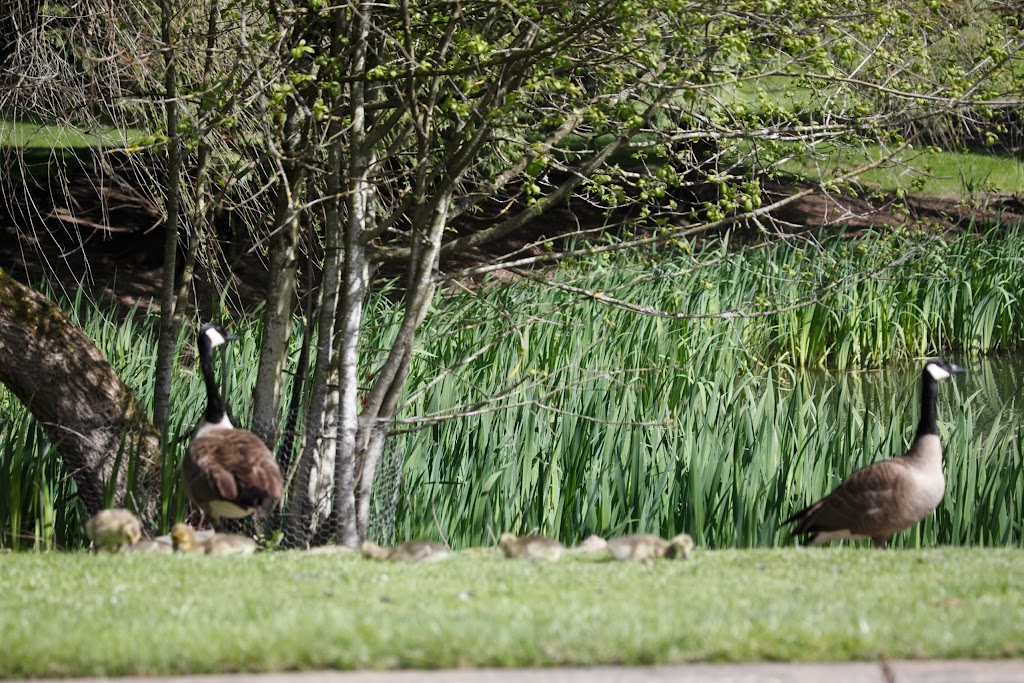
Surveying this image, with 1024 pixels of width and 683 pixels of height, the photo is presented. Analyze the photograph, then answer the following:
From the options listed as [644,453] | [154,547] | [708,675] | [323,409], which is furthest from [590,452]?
[708,675]

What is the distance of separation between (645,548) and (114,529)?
2549mm

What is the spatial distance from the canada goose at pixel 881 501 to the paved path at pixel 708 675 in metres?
2.24

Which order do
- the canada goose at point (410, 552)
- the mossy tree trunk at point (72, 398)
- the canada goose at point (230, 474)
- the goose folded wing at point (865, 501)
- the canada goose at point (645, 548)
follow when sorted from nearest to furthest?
the canada goose at point (645, 548) → the canada goose at point (410, 552) → the canada goose at point (230, 474) → the goose folded wing at point (865, 501) → the mossy tree trunk at point (72, 398)

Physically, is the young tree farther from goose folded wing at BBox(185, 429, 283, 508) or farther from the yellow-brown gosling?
the yellow-brown gosling

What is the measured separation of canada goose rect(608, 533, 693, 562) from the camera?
17.3 ft

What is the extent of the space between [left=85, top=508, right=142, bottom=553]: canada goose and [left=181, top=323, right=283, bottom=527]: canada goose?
0.41 meters

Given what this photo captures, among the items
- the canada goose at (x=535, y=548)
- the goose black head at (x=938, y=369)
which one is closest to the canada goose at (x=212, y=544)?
the canada goose at (x=535, y=548)

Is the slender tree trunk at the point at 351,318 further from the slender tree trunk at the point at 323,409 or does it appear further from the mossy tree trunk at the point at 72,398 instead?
the mossy tree trunk at the point at 72,398

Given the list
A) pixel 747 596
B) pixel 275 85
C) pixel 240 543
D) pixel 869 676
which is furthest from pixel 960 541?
pixel 275 85

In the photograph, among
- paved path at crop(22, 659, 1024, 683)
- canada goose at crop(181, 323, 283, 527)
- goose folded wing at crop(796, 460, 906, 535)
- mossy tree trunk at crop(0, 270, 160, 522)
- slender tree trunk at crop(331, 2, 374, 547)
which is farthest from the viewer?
mossy tree trunk at crop(0, 270, 160, 522)

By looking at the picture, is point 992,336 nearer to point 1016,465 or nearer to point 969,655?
point 1016,465

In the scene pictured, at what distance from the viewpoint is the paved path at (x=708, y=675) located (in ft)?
11.5

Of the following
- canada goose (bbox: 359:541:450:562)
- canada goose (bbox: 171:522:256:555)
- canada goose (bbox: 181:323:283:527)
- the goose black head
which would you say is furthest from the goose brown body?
the goose black head

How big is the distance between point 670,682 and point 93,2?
20.4 feet
